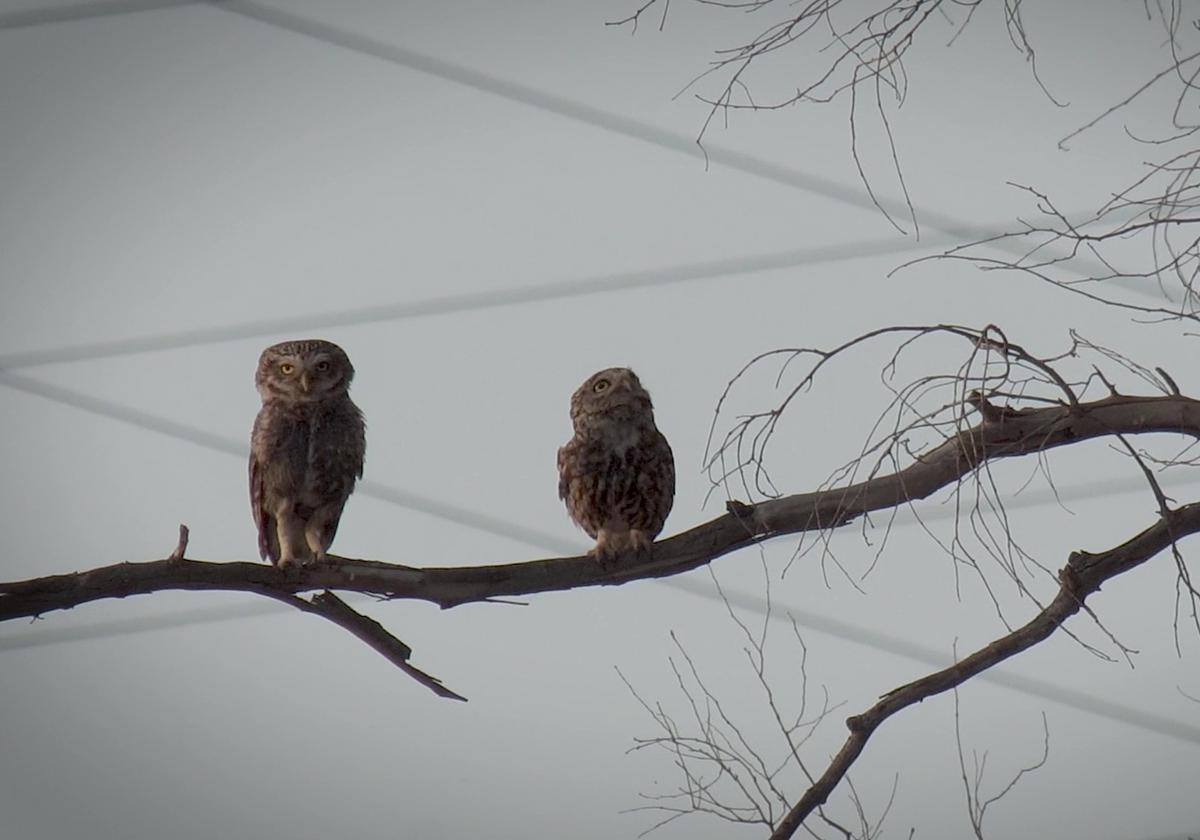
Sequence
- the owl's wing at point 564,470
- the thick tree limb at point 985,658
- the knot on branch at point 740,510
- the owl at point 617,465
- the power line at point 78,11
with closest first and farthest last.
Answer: the thick tree limb at point 985,658
the knot on branch at point 740,510
the owl at point 617,465
the owl's wing at point 564,470
the power line at point 78,11

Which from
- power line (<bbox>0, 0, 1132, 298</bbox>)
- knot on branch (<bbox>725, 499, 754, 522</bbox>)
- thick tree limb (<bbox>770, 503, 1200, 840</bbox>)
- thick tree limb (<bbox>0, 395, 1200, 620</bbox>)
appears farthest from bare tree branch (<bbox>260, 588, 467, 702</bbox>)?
power line (<bbox>0, 0, 1132, 298</bbox>)

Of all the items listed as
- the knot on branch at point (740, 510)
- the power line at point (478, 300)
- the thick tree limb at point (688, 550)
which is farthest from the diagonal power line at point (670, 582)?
the knot on branch at point (740, 510)

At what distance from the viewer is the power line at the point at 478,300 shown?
5.32 meters

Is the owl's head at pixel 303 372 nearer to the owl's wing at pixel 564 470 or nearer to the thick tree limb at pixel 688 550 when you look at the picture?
the owl's wing at pixel 564 470

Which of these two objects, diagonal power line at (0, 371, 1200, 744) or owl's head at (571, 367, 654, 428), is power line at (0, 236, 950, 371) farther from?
owl's head at (571, 367, 654, 428)

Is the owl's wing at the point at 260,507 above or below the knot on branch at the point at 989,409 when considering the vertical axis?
above

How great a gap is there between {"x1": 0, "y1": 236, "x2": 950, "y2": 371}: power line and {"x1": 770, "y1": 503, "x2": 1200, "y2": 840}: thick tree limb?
2.45 m

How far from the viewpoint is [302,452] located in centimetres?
416

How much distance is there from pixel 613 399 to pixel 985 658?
5.15ft

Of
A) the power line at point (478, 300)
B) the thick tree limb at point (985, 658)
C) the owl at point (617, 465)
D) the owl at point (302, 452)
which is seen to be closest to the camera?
the thick tree limb at point (985, 658)

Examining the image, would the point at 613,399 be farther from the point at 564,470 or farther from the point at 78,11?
the point at 78,11

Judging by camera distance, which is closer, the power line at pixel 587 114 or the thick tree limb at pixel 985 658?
the thick tree limb at pixel 985 658

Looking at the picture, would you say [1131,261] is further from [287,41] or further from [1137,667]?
[287,41]

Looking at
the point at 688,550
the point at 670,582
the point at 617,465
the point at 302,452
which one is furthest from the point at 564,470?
the point at 670,582
